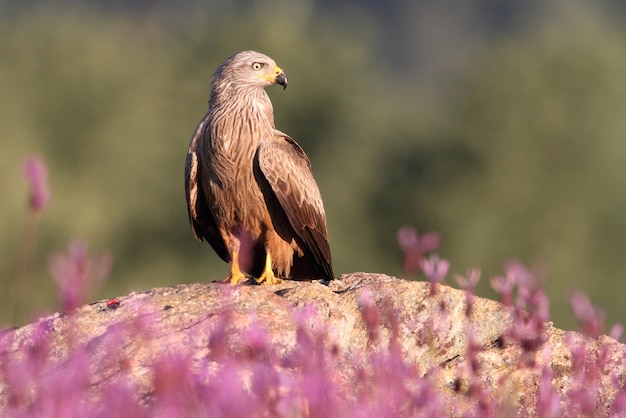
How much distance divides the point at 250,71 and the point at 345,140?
25.0 metres

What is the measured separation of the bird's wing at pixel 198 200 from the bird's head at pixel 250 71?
443 millimetres

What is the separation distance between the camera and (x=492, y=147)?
1126 inches

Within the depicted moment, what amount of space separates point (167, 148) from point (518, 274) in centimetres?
2878

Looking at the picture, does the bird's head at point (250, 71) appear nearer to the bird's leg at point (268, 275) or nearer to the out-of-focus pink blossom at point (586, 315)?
the bird's leg at point (268, 275)

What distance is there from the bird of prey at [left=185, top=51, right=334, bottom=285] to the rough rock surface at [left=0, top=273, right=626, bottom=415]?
1342 mm

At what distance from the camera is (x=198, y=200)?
8414 mm

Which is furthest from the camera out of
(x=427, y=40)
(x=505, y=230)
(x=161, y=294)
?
(x=427, y=40)

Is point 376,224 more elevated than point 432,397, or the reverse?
point 432,397

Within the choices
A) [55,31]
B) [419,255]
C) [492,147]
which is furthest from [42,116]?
[419,255]

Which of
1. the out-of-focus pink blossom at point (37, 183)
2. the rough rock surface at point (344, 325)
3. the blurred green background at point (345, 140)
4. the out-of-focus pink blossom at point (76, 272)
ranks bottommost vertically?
the blurred green background at point (345, 140)

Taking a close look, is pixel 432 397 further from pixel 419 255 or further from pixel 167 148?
pixel 167 148

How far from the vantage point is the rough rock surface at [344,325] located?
17.3 feet

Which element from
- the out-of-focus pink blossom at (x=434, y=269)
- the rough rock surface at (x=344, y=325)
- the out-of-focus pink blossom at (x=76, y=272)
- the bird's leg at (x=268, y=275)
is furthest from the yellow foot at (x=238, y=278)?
the out-of-focus pink blossom at (x=76, y=272)

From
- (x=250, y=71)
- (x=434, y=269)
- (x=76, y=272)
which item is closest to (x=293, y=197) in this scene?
(x=250, y=71)
